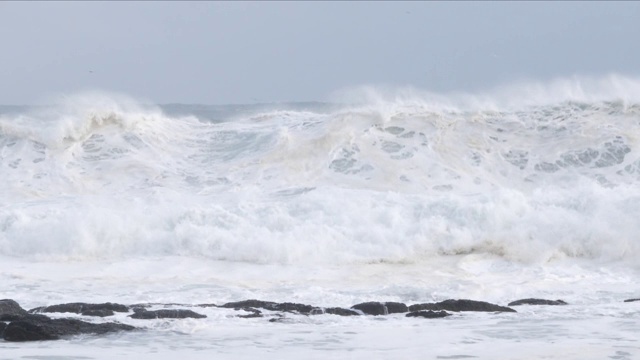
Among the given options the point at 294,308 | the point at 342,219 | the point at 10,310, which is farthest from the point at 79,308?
the point at 342,219

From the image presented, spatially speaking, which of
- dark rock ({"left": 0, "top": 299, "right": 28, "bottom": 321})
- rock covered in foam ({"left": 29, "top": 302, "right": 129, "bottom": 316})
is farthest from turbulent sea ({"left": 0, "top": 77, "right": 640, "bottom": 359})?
dark rock ({"left": 0, "top": 299, "right": 28, "bottom": 321})

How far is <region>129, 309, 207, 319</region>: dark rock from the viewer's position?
10.1 m

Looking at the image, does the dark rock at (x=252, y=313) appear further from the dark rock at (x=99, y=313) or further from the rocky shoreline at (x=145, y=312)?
the dark rock at (x=99, y=313)

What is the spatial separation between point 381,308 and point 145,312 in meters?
2.24

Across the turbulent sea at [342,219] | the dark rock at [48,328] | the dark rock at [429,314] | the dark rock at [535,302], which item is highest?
the turbulent sea at [342,219]

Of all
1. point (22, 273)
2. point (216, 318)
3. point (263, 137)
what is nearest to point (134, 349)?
point (216, 318)

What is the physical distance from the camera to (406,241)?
16.2 m

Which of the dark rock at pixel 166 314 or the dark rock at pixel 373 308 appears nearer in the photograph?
the dark rock at pixel 166 314

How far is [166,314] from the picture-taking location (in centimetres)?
1021

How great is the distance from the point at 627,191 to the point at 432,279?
4.75 m

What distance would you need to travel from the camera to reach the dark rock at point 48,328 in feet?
29.1

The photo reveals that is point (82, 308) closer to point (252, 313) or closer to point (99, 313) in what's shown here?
point (99, 313)

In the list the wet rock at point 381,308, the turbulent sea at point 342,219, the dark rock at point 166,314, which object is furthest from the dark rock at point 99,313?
the wet rock at point 381,308

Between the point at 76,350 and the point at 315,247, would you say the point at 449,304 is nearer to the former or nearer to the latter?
the point at 76,350
